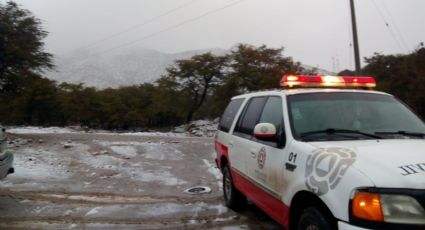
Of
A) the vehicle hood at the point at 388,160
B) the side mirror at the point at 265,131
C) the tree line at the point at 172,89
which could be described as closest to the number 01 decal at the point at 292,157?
Answer: the vehicle hood at the point at 388,160

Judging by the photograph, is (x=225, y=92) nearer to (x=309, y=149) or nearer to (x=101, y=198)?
(x=101, y=198)

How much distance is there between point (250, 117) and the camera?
606 cm

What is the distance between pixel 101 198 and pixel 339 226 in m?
5.56

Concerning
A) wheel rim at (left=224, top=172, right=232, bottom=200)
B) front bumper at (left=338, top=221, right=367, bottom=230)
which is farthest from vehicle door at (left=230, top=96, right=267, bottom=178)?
front bumper at (left=338, top=221, right=367, bottom=230)

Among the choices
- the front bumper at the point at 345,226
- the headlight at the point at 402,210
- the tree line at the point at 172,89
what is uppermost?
the tree line at the point at 172,89

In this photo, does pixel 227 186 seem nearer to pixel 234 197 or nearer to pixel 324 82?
pixel 234 197

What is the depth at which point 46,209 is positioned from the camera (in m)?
7.00

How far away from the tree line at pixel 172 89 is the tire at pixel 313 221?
64.6 feet

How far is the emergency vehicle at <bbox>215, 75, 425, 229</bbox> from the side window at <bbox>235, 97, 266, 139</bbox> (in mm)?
21

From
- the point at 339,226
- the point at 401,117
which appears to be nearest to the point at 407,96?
the point at 401,117

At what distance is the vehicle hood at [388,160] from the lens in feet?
10.1

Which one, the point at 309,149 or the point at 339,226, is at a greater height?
the point at 309,149

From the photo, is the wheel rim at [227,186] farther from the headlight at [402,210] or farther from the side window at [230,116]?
the headlight at [402,210]

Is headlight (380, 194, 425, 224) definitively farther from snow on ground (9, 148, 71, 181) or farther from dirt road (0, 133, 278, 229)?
snow on ground (9, 148, 71, 181)
